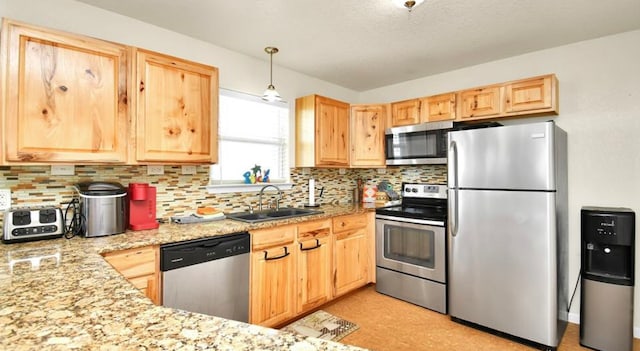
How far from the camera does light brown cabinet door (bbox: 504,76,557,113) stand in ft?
8.66

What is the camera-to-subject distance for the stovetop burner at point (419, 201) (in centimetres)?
322

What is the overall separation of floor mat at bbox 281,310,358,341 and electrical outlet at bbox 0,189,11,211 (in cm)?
198

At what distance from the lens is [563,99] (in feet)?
9.14

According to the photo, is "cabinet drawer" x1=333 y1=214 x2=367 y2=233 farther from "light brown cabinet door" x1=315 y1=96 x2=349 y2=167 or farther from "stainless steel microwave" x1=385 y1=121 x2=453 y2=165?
"stainless steel microwave" x1=385 y1=121 x2=453 y2=165

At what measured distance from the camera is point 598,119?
264cm

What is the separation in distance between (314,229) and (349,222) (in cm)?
50

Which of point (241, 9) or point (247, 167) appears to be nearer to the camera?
point (241, 9)

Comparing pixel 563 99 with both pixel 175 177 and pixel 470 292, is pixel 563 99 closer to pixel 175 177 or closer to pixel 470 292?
pixel 470 292

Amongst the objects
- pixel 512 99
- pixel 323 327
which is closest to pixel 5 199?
pixel 323 327

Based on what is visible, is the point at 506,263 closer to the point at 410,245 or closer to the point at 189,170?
the point at 410,245

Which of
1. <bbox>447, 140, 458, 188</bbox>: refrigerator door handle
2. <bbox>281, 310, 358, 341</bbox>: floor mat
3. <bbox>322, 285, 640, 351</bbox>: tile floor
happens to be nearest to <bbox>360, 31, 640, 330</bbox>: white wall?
<bbox>322, 285, 640, 351</bbox>: tile floor

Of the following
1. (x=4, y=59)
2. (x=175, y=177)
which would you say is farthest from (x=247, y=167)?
(x=4, y=59)

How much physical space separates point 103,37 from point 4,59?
0.70 m

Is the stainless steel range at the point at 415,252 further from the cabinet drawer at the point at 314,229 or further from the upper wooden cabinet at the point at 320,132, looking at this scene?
the upper wooden cabinet at the point at 320,132
